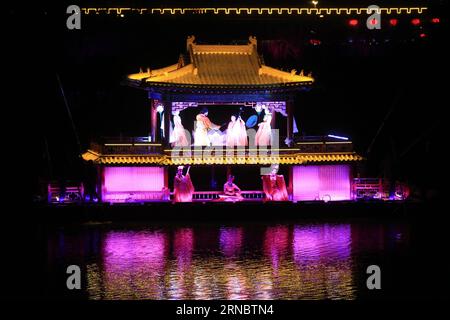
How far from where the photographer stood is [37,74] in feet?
84.2

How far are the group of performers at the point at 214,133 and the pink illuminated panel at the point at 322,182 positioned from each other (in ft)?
5.19

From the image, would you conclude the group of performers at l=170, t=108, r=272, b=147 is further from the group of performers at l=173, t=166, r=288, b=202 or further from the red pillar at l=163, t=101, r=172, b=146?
the group of performers at l=173, t=166, r=288, b=202

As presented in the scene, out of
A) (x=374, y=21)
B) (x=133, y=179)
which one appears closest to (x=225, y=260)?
(x=133, y=179)

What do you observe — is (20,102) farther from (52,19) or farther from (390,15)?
(390,15)

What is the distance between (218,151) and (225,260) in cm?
768

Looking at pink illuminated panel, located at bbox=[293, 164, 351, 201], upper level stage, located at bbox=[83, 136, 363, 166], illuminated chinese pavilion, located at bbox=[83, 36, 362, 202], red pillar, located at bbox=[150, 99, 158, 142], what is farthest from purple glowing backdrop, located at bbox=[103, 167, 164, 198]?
pink illuminated panel, located at bbox=[293, 164, 351, 201]

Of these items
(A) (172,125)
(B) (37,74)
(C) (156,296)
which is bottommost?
(C) (156,296)

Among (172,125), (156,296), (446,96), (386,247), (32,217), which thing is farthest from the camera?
(446,96)

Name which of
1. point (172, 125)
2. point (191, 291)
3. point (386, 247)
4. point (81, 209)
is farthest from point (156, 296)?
point (172, 125)

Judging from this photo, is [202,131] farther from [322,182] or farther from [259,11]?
[259,11]

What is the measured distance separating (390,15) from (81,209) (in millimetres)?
14136

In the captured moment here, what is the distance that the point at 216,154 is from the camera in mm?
23000

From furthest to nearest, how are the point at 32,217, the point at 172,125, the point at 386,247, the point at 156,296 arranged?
the point at 172,125
the point at 32,217
the point at 386,247
the point at 156,296

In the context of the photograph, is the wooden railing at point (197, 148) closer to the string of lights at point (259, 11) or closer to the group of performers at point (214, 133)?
the group of performers at point (214, 133)
